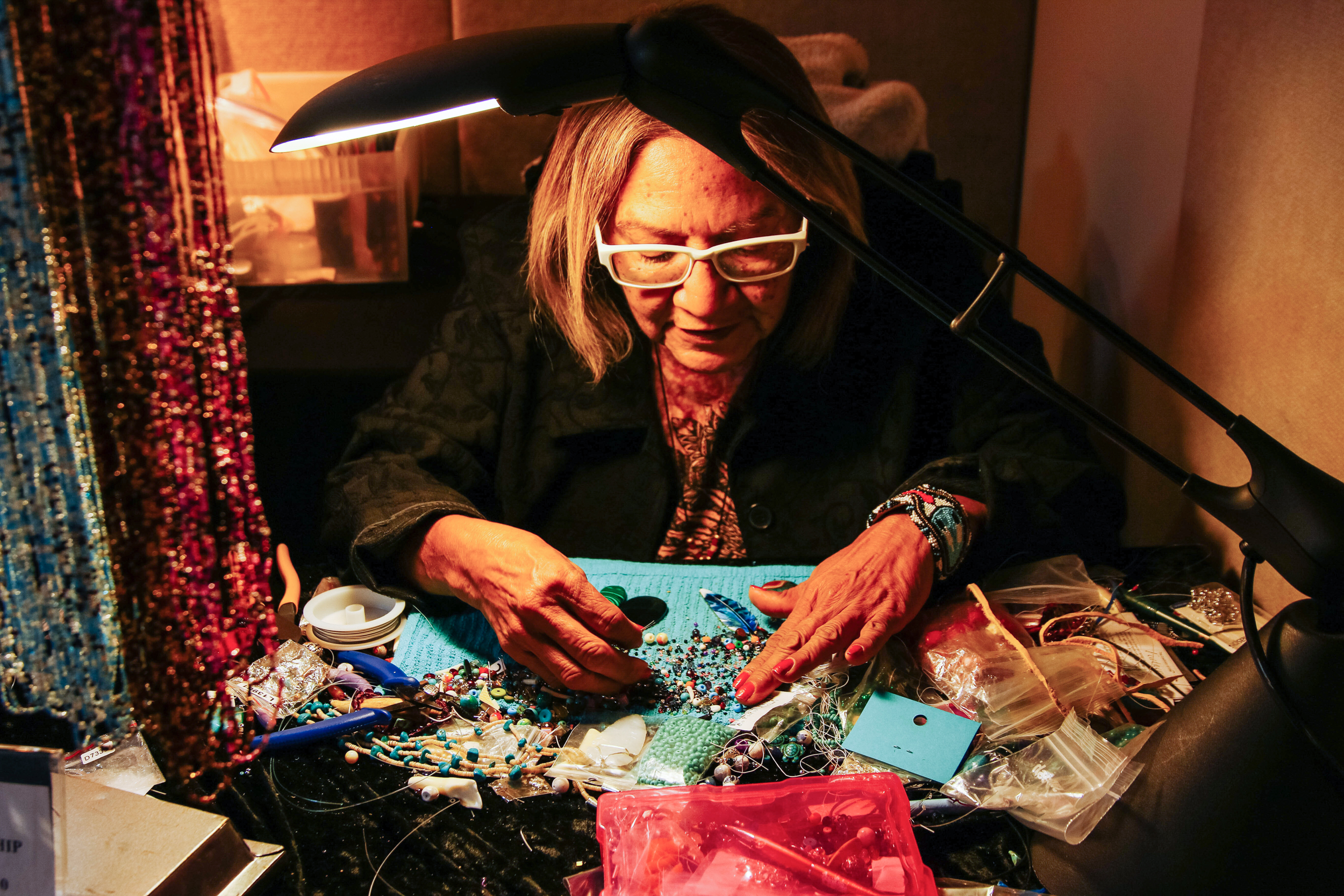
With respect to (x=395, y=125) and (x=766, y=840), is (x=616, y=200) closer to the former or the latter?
(x=395, y=125)

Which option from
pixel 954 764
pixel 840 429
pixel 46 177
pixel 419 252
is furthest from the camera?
pixel 419 252

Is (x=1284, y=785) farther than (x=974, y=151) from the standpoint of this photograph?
No

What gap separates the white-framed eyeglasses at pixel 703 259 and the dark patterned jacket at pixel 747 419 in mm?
194

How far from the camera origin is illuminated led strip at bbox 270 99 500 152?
0.61 meters

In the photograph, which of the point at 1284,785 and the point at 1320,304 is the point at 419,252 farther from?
the point at 1284,785

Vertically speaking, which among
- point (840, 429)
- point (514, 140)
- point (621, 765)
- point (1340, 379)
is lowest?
point (621, 765)

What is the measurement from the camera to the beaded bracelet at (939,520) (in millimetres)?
1156

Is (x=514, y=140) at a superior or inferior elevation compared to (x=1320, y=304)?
superior

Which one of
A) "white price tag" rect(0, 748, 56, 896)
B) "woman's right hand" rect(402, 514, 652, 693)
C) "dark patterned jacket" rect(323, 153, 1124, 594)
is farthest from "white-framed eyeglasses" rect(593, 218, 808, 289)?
"white price tag" rect(0, 748, 56, 896)

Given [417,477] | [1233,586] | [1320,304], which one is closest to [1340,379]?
[1320,304]

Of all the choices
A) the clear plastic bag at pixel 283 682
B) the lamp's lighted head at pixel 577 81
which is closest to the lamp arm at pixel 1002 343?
the lamp's lighted head at pixel 577 81

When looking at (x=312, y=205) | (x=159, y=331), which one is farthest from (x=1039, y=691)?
(x=312, y=205)

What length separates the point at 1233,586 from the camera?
3.93ft

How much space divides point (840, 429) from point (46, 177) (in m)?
1.25
